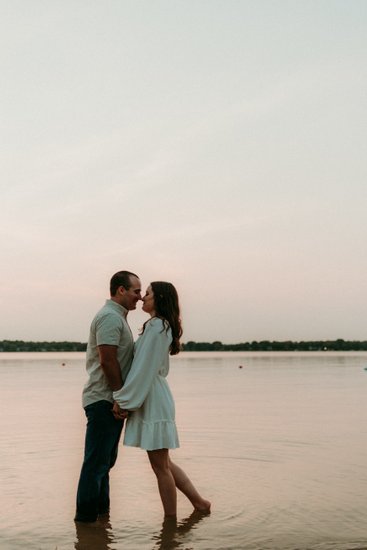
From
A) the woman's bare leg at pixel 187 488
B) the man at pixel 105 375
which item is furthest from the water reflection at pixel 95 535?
the woman's bare leg at pixel 187 488

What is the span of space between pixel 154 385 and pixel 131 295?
824 mm

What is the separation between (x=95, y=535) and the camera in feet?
23.0

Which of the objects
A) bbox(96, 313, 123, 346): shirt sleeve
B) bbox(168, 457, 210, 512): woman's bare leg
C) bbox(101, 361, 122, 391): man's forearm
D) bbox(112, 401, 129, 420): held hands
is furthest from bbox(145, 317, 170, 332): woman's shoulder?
bbox(168, 457, 210, 512): woman's bare leg

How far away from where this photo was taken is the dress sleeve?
A: 6773 mm

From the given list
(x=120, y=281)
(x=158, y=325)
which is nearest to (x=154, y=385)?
(x=158, y=325)

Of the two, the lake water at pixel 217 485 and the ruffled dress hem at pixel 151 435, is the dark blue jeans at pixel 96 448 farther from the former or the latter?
the lake water at pixel 217 485

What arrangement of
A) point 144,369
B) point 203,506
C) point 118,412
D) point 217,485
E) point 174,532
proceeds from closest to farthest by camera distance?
1. point 144,369
2. point 118,412
3. point 174,532
4. point 203,506
5. point 217,485

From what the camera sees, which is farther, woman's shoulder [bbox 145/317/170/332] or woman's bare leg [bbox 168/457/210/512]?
woman's bare leg [bbox 168/457/210/512]

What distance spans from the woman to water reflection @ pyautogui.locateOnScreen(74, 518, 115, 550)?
0.67m

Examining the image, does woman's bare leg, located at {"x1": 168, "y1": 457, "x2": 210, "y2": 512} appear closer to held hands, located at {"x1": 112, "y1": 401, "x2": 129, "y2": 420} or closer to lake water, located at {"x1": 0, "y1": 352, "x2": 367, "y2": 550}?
lake water, located at {"x1": 0, "y1": 352, "x2": 367, "y2": 550}

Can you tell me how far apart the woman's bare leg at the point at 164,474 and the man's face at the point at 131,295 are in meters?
1.29

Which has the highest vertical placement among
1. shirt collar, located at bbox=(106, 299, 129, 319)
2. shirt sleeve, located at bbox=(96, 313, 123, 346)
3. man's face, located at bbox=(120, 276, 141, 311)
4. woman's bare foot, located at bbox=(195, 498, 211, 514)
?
man's face, located at bbox=(120, 276, 141, 311)

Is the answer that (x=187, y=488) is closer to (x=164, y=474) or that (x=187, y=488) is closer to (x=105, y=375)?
(x=164, y=474)

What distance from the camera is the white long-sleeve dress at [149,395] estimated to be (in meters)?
6.78
